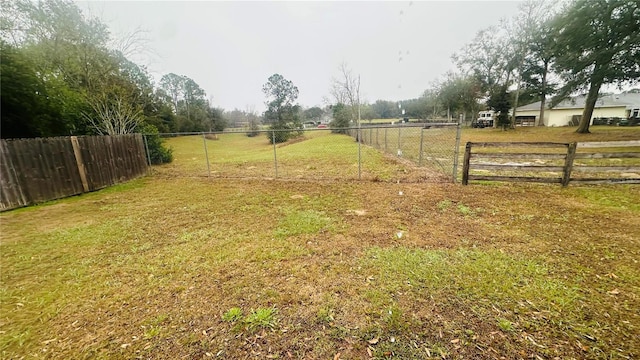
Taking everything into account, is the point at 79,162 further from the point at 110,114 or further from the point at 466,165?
the point at 466,165

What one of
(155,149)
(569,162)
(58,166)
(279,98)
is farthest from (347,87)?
(58,166)

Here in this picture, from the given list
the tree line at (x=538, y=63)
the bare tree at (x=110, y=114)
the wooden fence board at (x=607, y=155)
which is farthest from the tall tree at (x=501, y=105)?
the bare tree at (x=110, y=114)

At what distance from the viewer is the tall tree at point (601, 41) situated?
38.7ft

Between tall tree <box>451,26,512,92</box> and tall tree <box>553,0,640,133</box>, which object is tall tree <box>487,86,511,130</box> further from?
tall tree <box>553,0,640,133</box>

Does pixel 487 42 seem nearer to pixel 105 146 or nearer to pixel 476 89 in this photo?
pixel 476 89

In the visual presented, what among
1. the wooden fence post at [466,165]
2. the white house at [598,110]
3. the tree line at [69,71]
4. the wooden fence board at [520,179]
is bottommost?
the wooden fence board at [520,179]

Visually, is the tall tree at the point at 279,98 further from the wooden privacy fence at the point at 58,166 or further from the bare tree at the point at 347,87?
the wooden privacy fence at the point at 58,166

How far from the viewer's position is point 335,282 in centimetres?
271

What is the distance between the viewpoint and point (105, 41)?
12.3m

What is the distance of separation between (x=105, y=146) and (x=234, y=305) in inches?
358

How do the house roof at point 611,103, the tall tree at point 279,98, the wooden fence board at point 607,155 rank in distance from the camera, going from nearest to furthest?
the wooden fence board at point 607,155
the house roof at point 611,103
the tall tree at point 279,98

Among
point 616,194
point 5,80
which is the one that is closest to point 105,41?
point 5,80

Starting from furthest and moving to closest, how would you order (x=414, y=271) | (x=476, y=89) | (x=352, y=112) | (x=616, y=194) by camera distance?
(x=476, y=89), (x=352, y=112), (x=616, y=194), (x=414, y=271)

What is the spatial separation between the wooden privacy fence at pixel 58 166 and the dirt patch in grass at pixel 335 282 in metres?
1.64
